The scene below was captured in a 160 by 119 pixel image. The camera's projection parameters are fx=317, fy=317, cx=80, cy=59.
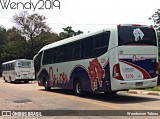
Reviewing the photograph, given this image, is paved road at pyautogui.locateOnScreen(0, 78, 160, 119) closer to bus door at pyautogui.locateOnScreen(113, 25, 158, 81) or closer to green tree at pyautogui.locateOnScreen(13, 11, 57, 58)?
bus door at pyautogui.locateOnScreen(113, 25, 158, 81)

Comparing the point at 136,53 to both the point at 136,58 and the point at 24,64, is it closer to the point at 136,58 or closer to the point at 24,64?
the point at 136,58

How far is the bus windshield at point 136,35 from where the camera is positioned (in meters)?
12.9

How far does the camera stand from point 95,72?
14062 mm

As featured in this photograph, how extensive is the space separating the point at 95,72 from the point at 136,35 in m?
2.47

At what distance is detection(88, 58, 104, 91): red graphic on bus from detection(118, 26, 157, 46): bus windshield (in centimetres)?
155

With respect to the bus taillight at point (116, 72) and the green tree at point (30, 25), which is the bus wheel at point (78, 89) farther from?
the green tree at point (30, 25)

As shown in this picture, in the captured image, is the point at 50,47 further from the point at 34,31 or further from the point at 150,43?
the point at 34,31

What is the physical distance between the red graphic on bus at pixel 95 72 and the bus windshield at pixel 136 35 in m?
1.55

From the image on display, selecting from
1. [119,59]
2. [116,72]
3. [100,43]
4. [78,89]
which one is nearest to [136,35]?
[119,59]

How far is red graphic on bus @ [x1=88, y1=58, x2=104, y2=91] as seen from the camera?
536 inches

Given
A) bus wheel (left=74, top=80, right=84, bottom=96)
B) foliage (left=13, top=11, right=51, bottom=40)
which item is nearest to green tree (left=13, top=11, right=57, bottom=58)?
foliage (left=13, top=11, right=51, bottom=40)

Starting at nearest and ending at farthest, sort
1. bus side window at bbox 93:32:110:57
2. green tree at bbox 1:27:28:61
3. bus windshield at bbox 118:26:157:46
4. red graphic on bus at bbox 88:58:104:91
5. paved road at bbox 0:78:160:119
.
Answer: paved road at bbox 0:78:160:119, bus windshield at bbox 118:26:157:46, bus side window at bbox 93:32:110:57, red graphic on bus at bbox 88:58:104:91, green tree at bbox 1:27:28:61

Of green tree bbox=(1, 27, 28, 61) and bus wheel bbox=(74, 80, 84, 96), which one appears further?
green tree bbox=(1, 27, 28, 61)

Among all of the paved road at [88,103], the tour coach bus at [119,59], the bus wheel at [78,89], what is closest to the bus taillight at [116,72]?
the tour coach bus at [119,59]
